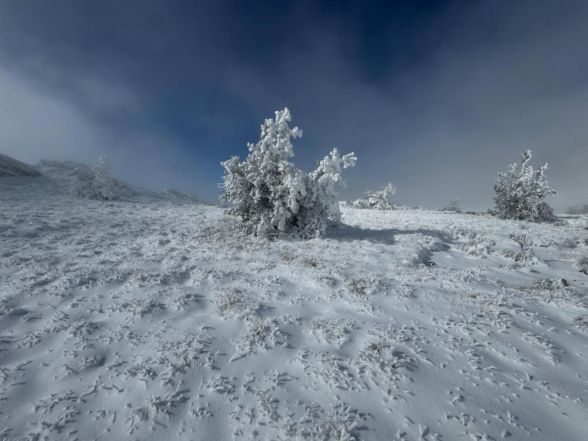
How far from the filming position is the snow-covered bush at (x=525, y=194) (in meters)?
19.6

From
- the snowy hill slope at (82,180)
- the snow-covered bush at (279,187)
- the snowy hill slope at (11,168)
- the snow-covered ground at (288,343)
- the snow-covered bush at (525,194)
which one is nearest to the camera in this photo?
the snow-covered ground at (288,343)

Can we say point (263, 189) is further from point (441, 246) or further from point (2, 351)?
point (2, 351)

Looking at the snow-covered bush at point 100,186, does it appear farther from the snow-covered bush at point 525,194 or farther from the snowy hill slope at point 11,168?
the snow-covered bush at point 525,194

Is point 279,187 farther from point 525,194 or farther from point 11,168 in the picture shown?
point 11,168

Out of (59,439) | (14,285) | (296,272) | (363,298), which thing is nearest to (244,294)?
(296,272)

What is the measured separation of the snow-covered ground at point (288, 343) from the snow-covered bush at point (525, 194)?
1146cm

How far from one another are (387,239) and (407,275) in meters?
3.48

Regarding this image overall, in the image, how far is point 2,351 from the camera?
4.91 m

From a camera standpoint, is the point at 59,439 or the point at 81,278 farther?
the point at 81,278

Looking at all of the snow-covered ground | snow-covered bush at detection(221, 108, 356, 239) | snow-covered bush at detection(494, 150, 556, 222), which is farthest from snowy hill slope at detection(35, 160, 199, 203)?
snow-covered bush at detection(494, 150, 556, 222)

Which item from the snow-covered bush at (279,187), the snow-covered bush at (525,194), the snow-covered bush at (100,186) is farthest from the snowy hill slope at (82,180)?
the snow-covered bush at (525,194)

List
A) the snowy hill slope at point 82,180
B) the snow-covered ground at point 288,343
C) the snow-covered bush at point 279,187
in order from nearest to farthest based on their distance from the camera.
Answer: the snow-covered ground at point 288,343, the snow-covered bush at point 279,187, the snowy hill slope at point 82,180

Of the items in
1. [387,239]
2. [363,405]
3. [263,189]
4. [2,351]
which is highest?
[263,189]

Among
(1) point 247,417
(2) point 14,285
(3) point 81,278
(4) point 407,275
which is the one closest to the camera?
(1) point 247,417
